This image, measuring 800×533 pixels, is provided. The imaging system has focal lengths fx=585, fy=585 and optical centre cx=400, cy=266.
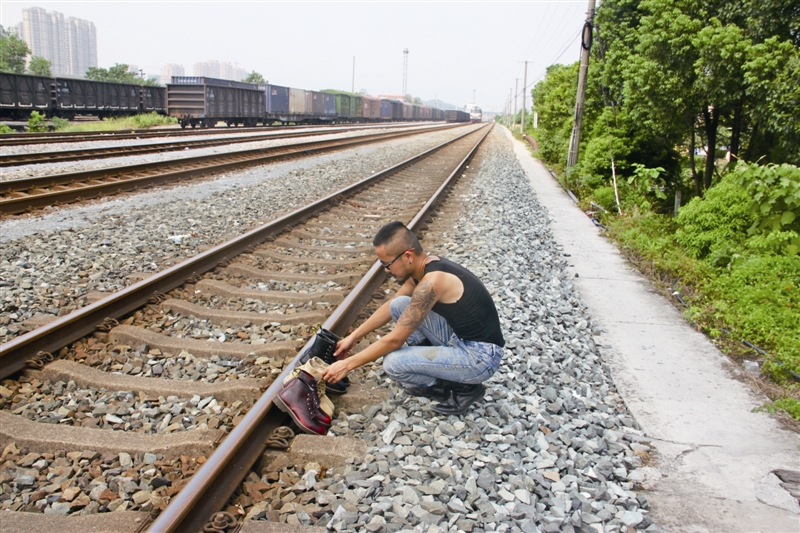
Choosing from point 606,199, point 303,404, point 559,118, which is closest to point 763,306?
point 303,404

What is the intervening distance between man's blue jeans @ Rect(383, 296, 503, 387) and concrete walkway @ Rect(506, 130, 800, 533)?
3.60 feet

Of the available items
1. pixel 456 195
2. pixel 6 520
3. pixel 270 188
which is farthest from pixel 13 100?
pixel 6 520

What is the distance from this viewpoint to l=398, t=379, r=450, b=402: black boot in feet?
12.7

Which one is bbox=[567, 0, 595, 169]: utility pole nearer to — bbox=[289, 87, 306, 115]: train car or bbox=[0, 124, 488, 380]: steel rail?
bbox=[0, 124, 488, 380]: steel rail

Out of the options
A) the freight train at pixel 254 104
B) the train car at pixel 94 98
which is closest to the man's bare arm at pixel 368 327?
the freight train at pixel 254 104

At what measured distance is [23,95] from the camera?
28.5 meters

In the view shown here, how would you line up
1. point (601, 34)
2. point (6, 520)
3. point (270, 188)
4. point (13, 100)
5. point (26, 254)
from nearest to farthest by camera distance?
point (6, 520) < point (26, 254) < point (270, 188) < point (601, 34) < point (13, 100)

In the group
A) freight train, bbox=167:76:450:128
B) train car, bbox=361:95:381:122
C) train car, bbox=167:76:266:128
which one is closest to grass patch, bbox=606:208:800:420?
train car, bbox=167:76:266:128

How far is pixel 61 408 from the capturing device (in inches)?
140

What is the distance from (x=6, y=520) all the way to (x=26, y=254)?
186 inches

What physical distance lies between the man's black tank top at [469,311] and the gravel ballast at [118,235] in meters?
3.37

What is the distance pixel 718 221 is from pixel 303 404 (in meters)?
6.61

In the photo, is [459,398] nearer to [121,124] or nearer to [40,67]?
[121,124]

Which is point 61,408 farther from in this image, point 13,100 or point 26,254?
point 13,100
